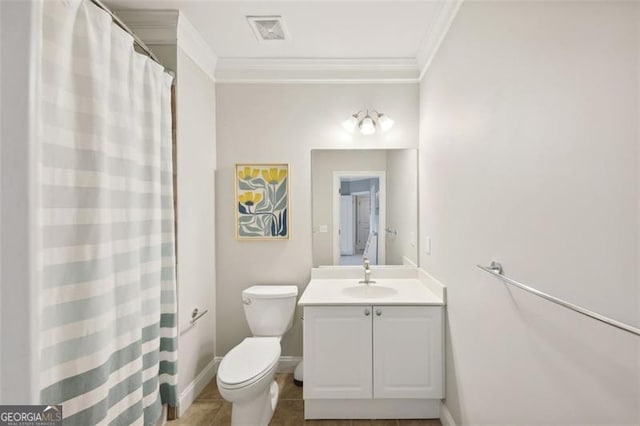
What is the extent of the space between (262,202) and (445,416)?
1.90 m

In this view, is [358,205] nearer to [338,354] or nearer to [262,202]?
[262,202]

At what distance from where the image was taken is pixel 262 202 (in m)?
2.65

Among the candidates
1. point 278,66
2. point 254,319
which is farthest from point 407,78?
point 254,319

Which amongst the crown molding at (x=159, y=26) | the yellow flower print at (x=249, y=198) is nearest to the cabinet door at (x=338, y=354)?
the yellow flower print at (x=249, y=198)

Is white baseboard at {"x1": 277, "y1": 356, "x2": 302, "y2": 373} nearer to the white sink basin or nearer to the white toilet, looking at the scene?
the white toilet

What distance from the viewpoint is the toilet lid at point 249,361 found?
1.77 metres

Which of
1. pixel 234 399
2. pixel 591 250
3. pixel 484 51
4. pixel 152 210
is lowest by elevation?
pixel 234 399

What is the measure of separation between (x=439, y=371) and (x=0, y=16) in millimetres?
2254

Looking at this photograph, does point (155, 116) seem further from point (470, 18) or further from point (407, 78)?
point (407, 78)

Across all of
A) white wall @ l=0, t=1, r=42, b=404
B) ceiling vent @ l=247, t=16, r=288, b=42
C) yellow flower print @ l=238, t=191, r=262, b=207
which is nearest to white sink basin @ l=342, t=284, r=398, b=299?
yellow flower print @ l=238, t=191, r=262, b=207

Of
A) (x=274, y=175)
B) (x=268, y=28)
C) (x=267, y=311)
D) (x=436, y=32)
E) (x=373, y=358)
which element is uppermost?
(x=268, y=28)

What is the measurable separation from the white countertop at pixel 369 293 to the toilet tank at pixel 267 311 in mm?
227

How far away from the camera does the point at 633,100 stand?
0.71 metres

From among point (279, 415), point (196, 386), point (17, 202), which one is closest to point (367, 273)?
point (279, 415)
